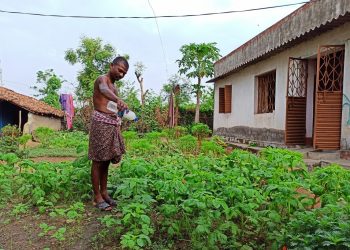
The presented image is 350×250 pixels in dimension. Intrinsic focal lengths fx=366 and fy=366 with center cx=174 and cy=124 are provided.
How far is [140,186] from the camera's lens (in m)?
3.30

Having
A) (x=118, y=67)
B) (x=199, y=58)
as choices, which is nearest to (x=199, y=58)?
(x=199, y=58)

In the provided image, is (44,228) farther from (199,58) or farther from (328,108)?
(199,58)

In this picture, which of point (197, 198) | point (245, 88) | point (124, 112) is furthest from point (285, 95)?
point (197, 198)

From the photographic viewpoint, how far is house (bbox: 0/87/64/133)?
1895cm

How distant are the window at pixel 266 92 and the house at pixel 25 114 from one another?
39.5 feet

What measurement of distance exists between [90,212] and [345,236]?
2458 millimetres

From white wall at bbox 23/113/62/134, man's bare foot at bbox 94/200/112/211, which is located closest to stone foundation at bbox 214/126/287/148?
man's bare foot at bbox 94/200/112/211

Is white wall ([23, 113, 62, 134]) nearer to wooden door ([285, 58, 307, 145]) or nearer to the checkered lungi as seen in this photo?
wooden door ([285, 58, 307, 145])

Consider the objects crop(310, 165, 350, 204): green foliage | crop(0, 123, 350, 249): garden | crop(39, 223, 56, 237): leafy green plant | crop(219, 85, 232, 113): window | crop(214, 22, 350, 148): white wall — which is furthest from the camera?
crop(219, 85, 232, 113): window

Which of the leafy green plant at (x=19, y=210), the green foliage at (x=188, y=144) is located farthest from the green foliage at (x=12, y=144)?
the leafy green plant at (x=19, y=210)

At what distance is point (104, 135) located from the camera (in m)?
3.75

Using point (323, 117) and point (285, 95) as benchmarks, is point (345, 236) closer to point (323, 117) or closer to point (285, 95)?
point (323, 117)

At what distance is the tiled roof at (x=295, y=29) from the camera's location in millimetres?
6939

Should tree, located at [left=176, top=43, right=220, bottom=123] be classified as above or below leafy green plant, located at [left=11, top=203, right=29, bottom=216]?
above
